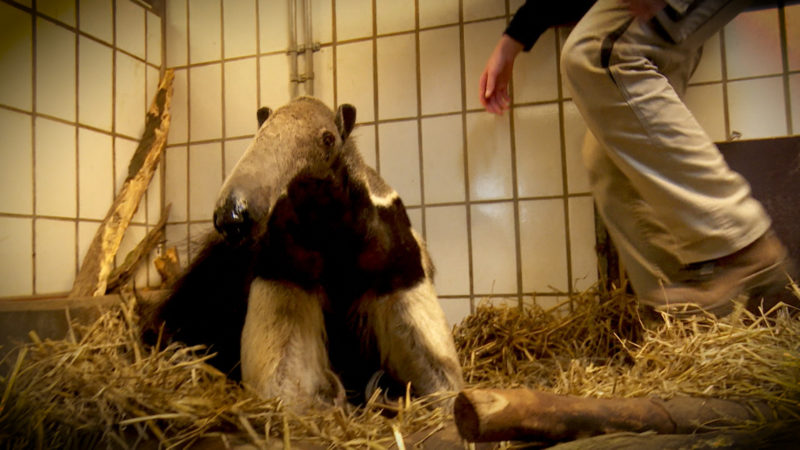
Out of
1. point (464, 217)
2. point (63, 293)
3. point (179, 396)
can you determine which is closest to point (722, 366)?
point (179, 396)

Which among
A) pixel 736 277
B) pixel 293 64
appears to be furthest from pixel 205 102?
pixel 736 277

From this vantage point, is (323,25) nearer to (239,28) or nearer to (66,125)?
(239,28)

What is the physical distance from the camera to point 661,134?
6.08ft

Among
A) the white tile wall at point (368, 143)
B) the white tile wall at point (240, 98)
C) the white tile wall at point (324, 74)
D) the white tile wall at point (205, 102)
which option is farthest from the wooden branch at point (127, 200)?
the white tile wall at point (368, 143)

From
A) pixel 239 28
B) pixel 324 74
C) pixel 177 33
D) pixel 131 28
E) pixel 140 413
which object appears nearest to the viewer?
pixel 140 413

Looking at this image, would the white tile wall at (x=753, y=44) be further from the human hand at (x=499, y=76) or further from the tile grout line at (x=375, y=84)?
the tile grout line at (x=375, y=84)

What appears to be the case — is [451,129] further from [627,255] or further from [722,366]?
[722,366]

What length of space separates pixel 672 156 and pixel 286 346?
1.48m

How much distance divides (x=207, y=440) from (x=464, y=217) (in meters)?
2.04

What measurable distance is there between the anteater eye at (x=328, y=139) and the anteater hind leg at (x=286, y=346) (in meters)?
0.55

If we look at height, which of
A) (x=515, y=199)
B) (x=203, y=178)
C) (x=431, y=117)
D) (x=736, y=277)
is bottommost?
(x=736, y=277)

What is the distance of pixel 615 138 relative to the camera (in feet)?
6.45

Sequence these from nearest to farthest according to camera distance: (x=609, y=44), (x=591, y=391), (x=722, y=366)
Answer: (x=722, y=366) < (x=591, y=391) < (x=609, y=44)

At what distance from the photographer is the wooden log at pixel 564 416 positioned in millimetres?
948
